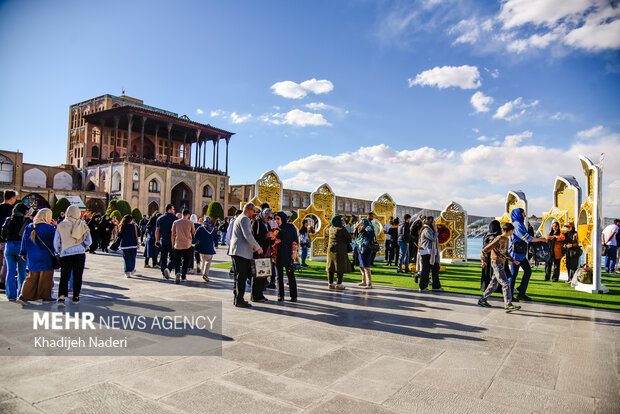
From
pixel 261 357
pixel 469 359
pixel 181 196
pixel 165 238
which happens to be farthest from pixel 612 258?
pixel 181 196

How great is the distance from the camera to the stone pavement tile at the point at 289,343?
377cm

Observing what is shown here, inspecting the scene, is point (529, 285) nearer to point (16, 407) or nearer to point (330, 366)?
point (330, 366)

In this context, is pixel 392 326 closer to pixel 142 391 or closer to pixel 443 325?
pixel 443 325

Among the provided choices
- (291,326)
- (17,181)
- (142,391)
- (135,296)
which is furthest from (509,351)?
(17,181)

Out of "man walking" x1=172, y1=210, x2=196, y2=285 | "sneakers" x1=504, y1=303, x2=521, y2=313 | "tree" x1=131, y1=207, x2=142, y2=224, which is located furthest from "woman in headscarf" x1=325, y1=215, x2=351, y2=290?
"tree" x1=131, y1=207, x2=142, y2=224

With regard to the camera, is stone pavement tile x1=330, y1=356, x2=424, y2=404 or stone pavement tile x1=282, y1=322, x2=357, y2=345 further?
stone pavement tile x1=282, y1=322, x2=357, y2=345

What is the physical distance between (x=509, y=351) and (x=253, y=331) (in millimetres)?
2667

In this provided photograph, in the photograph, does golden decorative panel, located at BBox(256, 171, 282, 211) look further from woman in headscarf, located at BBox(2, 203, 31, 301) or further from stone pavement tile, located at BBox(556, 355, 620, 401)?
stone pavement tile, located at BBox(556, 355, 620, 401)

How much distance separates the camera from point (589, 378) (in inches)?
127

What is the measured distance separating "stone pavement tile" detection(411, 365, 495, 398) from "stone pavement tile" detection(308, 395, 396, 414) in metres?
0.58

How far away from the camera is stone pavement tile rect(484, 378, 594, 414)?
2660mm

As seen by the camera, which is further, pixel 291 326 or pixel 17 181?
pixel 17 181

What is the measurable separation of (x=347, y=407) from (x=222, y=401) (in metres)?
0.85

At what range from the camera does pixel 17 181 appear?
32188 mm
